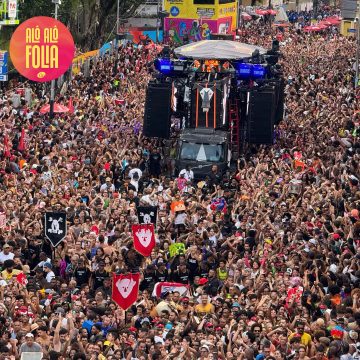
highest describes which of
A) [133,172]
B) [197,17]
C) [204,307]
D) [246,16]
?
[204,307]

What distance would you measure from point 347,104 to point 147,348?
26986 mm

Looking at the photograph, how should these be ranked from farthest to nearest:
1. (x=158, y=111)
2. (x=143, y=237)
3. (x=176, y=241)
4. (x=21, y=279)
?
(x=158, y=111)
(x=176, y=241)
(x=143, y=237)
(x=21, y=279)

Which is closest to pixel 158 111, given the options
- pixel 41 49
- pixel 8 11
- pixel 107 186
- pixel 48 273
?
pixel 41 49

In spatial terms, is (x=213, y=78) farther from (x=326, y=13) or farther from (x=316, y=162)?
(x=326, y=13)

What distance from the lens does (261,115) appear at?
37406 millimetres

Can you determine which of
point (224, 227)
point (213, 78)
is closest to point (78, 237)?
point (224, 227)

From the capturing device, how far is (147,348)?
19391 millimetres

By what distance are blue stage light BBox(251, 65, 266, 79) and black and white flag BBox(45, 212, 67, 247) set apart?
44.9ft

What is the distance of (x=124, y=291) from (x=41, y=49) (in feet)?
64.3

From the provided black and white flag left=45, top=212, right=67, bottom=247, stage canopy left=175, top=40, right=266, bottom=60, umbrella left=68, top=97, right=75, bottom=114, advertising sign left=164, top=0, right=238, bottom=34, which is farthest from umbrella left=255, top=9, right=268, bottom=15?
black and white flag left=45, top=212, right=67, bottom=247

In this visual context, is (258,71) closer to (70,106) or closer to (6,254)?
(70,106)

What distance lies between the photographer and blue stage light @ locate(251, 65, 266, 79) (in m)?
38.0

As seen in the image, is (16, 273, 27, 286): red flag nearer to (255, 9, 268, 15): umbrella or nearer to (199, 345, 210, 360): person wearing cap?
(199, 345, 210, 360): person wearing cap

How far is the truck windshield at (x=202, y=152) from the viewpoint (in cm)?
3516
